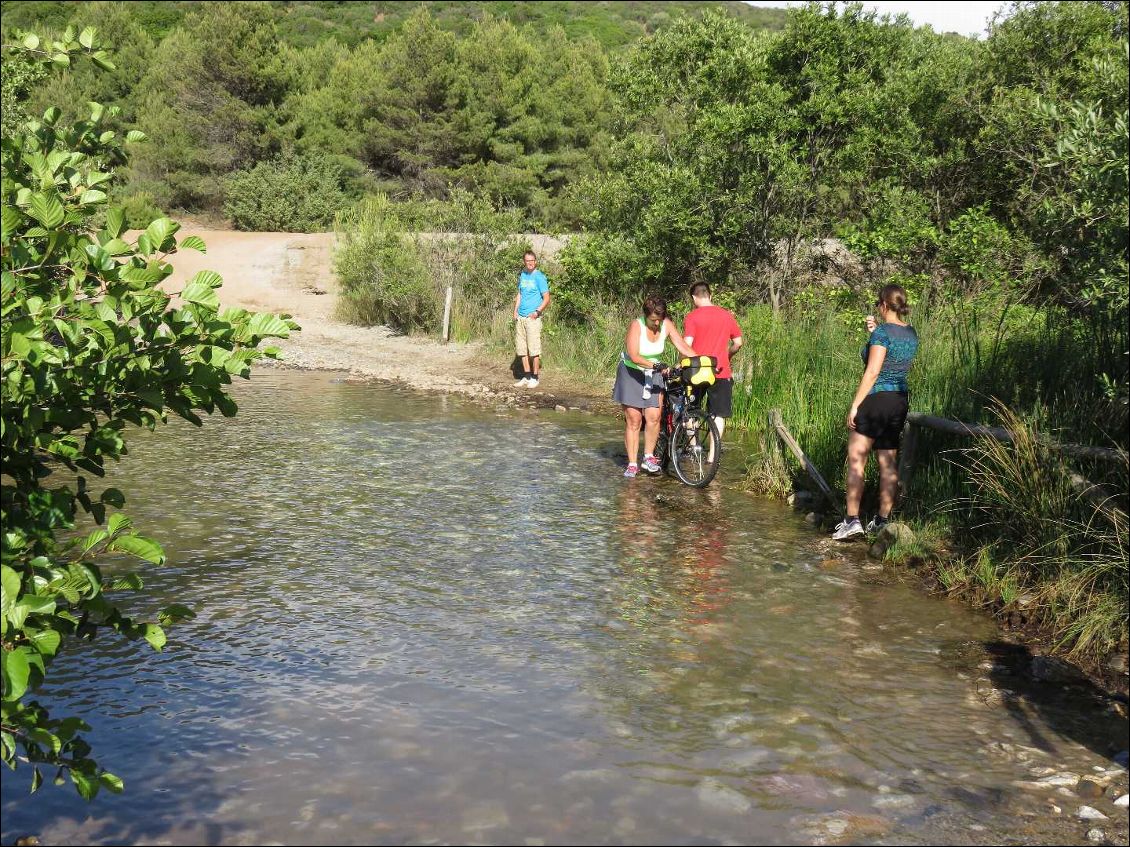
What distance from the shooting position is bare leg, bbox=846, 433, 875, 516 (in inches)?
380

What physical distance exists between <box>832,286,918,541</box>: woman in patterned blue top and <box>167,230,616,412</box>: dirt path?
7751mm

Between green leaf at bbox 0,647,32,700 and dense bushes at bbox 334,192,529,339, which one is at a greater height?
dense bushes at bbox 334,192,529,339

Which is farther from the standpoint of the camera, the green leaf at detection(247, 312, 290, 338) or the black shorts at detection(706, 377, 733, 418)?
the black shorts at detection(706, 377, 733, 418)

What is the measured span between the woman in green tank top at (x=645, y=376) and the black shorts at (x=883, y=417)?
112 inches

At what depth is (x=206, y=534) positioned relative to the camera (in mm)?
9617

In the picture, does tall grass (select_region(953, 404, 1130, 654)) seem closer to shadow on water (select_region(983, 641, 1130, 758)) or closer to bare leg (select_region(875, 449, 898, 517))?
shadow on water (select_region(983, 641, 1130, 758))

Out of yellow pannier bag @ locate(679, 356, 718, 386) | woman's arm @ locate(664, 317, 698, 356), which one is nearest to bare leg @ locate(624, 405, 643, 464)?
yellow pannier bag @ locate(679, 356, 718, 386)

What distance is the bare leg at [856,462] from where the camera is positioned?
31.7ft

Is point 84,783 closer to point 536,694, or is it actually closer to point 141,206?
point 536,694

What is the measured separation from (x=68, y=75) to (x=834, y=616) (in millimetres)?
53218

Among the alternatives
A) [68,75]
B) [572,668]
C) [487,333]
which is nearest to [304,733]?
[572,668]

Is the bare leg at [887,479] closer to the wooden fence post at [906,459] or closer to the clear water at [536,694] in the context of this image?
the wooden fence post at [906,459]

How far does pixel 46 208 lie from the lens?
4191 millimetres

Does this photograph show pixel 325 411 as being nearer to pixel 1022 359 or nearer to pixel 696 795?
pixel 1022 359
